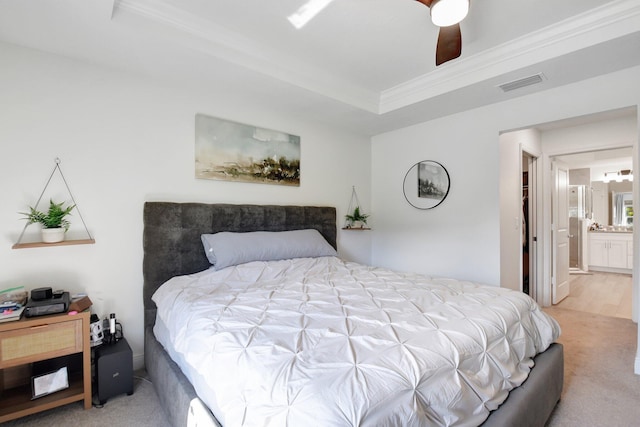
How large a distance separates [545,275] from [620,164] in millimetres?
4403

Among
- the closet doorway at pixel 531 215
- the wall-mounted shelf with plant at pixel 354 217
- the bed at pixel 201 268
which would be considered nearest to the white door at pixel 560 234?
the closet doorway at pixel 531 215

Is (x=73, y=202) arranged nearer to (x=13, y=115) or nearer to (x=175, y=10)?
(x=13, y=115)

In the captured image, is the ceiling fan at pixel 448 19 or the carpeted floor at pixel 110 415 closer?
the ceiling fan at pixel 448 19

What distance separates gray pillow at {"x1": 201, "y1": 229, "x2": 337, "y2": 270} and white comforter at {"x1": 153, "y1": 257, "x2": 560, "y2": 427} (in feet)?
1.14

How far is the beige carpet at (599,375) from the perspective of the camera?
182 centimetres

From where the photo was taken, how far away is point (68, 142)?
2.13 meters

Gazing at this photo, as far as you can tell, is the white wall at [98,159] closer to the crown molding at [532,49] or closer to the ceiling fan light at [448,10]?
the crown molding at [532,49]

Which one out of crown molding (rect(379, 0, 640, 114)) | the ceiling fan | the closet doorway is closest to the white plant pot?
the ceiling fan

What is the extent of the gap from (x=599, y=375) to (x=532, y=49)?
2.49 metres

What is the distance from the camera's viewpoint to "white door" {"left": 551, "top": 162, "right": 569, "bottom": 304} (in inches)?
161

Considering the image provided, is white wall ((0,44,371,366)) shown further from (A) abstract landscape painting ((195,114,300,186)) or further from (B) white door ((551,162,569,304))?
(B) white door ((551,162,569,304))

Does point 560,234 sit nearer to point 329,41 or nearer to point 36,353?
point 329,41

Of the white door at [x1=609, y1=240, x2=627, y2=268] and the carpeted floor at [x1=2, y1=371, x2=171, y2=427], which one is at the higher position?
the white door at [x1=609, y1=240, x2=627, y2=268]

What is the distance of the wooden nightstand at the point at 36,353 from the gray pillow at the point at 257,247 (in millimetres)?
899
